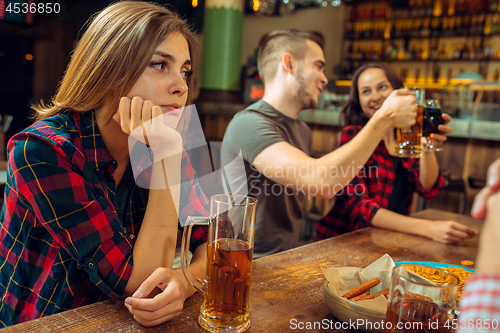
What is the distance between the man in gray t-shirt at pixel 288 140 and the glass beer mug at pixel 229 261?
703 mm

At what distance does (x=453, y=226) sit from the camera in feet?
4.40

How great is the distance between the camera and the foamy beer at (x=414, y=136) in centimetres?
138

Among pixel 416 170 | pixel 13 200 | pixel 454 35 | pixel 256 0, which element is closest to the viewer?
pixel 13 200

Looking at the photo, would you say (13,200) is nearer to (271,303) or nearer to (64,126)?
(64,126)

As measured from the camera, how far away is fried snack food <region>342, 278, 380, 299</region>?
729mm

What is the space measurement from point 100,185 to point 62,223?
0.48ft

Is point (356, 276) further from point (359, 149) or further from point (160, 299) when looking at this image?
point (359, 149)

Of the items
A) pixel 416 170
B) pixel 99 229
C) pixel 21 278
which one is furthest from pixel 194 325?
pixel 416 170

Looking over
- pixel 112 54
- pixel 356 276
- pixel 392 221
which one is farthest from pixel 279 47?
pixel 356 276

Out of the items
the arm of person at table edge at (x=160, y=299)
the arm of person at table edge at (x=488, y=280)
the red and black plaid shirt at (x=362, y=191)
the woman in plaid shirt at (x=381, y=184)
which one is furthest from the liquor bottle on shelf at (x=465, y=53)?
the arm of person at table edge at (x=488, y=280)

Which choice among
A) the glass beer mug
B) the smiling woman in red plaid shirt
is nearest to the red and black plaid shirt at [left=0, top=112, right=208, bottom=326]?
the smiling woman in red plaid shirt

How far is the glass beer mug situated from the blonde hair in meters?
0.46

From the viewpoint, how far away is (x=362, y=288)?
73 centimetres

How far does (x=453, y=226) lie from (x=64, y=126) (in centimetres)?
121
